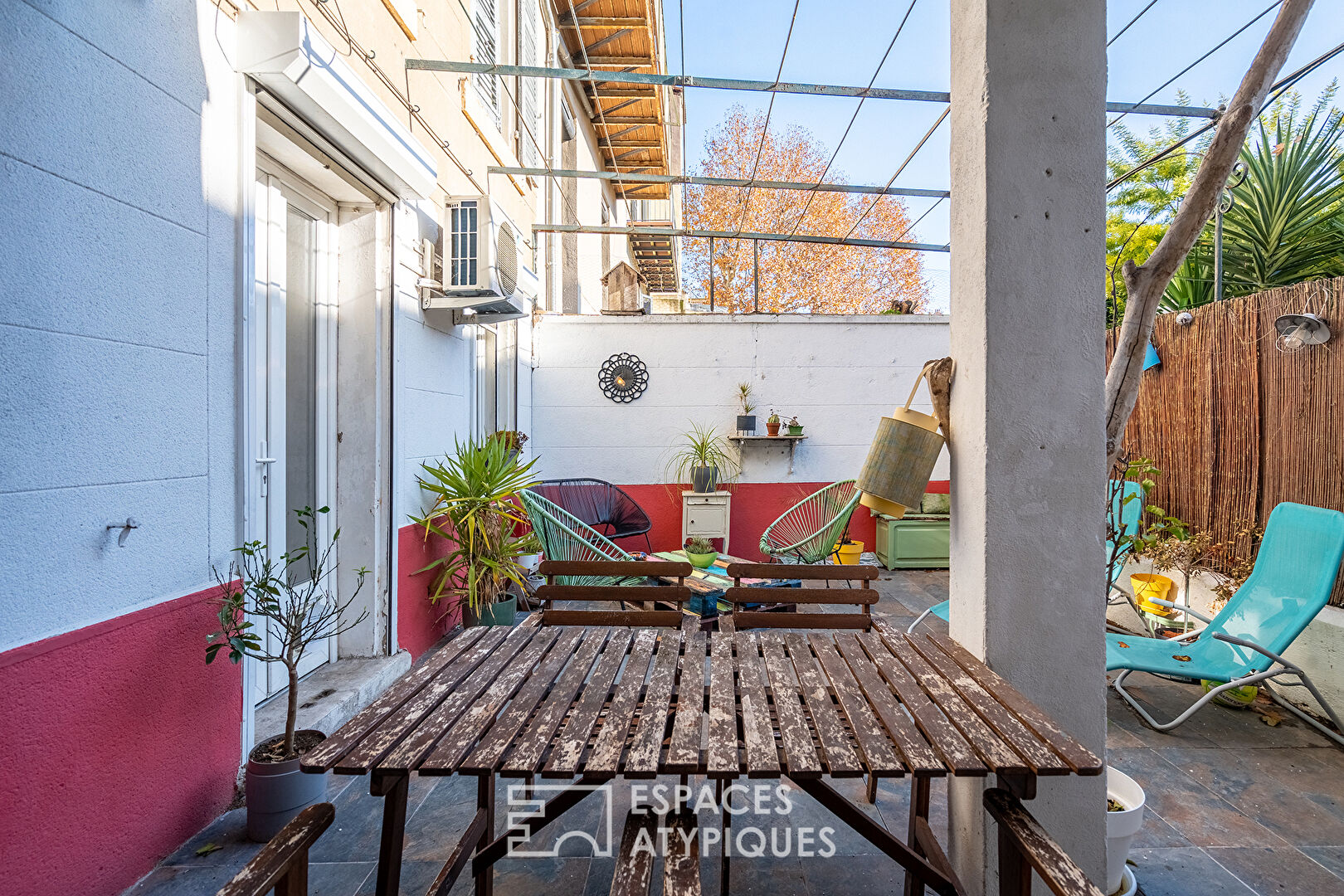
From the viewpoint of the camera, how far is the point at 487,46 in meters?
4.70

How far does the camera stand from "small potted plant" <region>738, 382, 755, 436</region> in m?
5.91

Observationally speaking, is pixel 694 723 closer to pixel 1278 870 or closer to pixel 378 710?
pixel 378 710

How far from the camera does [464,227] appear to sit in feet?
11.9

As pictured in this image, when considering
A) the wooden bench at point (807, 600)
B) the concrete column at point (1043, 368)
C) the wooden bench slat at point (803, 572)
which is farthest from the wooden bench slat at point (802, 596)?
the concrete column at point (1043, 368)

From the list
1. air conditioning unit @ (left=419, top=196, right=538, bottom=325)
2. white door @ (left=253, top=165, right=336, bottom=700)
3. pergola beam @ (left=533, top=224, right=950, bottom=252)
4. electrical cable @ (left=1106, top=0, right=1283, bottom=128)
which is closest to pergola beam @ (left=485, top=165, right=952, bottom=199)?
pergola beam @ (left=533, top=224, right=950, bottom=252)

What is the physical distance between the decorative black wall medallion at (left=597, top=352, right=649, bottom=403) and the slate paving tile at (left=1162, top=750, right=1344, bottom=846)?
4.55 m

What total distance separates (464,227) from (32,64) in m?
2.22

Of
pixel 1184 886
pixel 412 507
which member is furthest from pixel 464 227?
pixel 1184 886

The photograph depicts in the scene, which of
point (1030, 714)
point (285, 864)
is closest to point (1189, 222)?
point (1030, 714)

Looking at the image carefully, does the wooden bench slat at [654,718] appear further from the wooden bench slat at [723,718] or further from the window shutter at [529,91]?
the window shutter at [529,91]

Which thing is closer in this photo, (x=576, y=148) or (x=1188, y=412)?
(x=1188, y=412)

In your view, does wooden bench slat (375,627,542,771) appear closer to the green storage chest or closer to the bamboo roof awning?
the bamboo roof awning

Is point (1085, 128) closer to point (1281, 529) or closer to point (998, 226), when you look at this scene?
point (998, 226)

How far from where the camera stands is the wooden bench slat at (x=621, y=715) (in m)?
1.03
